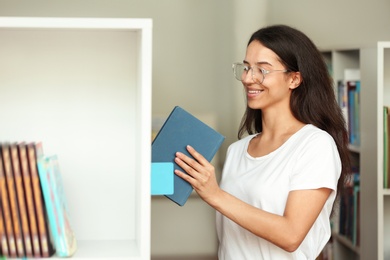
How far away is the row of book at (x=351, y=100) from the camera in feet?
12.9

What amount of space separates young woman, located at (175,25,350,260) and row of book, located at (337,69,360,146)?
187cm

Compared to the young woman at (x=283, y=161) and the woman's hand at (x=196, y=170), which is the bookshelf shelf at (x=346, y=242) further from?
the woman's hand at (x=196, y=170)

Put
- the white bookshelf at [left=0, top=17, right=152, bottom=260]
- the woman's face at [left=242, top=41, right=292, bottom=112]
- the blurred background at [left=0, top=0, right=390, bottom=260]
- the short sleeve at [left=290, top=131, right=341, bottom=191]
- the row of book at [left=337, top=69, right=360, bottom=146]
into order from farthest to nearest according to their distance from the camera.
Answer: the blurred background at [left=0, top=0, right=390, bottom=260] < the row of book at [left=337, top=69, right=360, bottom=146] < the woman's face at [left=242, top=41, right=292, bottom=112] < the short sleeve at [left=290, top=131, right=341, bottom=191] < the white bookshelf at [left=0, top=17, right=152, bottom=260]

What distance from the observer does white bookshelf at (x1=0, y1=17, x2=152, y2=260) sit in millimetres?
1723

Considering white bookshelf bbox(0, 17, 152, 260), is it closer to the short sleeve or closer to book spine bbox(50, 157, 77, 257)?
book spine bbox(50, 157, 77, 257)

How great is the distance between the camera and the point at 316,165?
1.85 m

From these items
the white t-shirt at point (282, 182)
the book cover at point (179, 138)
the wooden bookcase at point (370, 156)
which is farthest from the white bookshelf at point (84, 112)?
the wooden bookcase at point (370, 156)

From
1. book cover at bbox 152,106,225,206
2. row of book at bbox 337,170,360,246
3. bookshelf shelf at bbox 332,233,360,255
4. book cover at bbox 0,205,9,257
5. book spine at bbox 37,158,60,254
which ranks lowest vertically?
bookshelf shelf at bbox 332,233,360,255

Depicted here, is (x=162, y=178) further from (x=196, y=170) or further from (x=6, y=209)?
(x=6, y=209)

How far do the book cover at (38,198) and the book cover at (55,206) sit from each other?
0.01m

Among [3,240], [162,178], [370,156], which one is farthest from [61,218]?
[370,156]

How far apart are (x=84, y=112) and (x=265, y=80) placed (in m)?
0.54

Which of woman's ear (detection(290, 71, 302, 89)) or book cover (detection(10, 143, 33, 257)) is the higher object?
woman's ear (detection(290, 71, 302, 89))

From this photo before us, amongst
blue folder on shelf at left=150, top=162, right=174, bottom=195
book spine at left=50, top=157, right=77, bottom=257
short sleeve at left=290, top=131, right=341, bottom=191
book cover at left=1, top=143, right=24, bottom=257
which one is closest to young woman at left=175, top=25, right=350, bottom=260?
short sleeve at left=290, top=131, right=341, bottom=191
